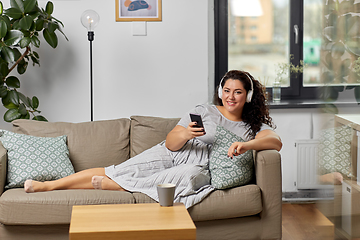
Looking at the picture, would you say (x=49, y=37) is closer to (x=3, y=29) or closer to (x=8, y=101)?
(x=3, y=29)

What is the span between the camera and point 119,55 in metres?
3.12

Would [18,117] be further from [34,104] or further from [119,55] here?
[119,55]

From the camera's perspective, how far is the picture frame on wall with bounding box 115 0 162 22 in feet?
10.0

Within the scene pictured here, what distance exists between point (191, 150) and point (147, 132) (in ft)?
1.31

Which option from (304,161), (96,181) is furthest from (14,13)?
(304,161)

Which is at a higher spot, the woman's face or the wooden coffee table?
the woman's face

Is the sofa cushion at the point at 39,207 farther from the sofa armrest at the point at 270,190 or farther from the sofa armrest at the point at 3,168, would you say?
the sofa armrest at the point at 270,190

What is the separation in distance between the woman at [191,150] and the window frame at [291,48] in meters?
0.87

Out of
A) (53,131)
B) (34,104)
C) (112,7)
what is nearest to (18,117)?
(34,104)

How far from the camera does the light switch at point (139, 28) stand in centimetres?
308

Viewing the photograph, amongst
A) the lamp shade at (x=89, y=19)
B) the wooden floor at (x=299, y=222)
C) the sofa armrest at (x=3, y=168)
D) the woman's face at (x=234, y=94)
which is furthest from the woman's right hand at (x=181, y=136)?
the lamp shade at (x=89, y=19)

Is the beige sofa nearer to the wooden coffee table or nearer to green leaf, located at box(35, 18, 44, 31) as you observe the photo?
the wooden coffee table

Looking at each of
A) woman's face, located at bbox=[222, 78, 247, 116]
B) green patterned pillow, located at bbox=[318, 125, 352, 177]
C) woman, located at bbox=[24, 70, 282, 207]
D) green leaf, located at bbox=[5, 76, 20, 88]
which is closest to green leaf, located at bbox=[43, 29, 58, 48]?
green leaf, located at bbox=[5, 76, 20, 88]

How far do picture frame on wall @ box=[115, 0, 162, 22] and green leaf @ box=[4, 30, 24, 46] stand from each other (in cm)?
83
